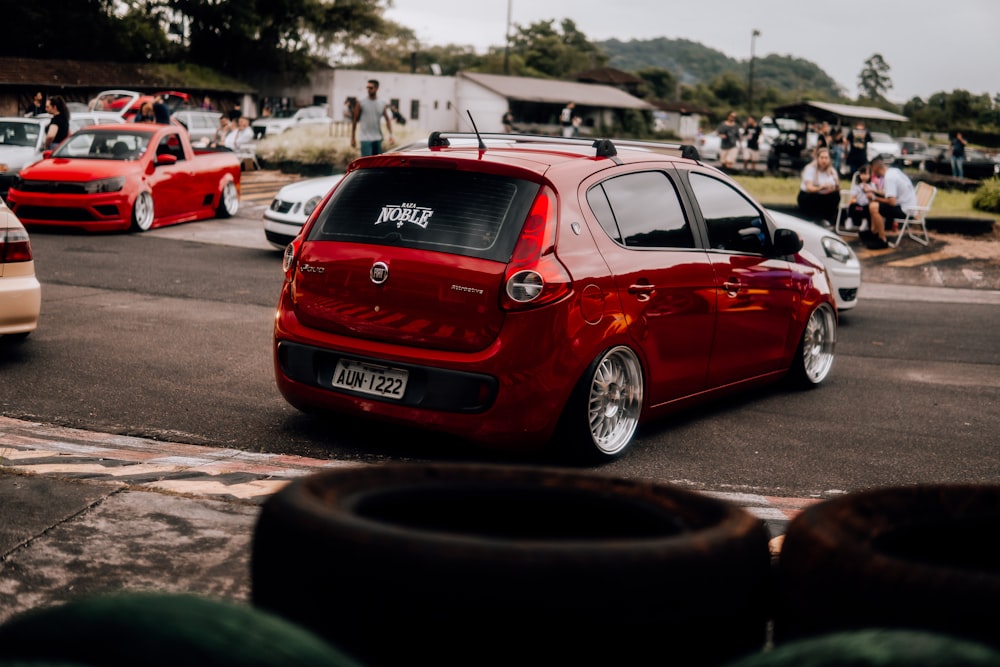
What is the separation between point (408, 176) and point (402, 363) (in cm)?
101

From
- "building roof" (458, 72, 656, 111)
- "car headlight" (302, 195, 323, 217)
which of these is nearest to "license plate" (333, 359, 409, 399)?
"car headlight" (302, 195, 323, 217)

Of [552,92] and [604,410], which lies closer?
[604,410]

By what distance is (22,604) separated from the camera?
361cm

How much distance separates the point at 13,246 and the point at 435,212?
3.64 m

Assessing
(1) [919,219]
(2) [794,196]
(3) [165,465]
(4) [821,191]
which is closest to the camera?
(3) [165,465]

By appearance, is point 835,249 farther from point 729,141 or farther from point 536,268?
point 729,141

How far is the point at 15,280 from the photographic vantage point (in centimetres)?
818

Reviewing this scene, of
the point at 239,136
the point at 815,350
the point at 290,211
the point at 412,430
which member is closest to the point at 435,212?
the point at 412,430

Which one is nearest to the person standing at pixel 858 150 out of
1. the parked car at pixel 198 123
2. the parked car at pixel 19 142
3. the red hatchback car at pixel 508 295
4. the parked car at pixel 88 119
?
the parked car at pixel 19 142

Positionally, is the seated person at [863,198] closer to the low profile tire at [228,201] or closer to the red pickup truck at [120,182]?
the low profile tire at [228,201]

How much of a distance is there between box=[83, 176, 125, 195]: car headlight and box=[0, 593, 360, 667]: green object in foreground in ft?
50.2

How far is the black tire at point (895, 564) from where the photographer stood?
86.3 inches

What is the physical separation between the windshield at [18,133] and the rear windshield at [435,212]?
16.3 metres

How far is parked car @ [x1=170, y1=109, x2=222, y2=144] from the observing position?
38.0m
